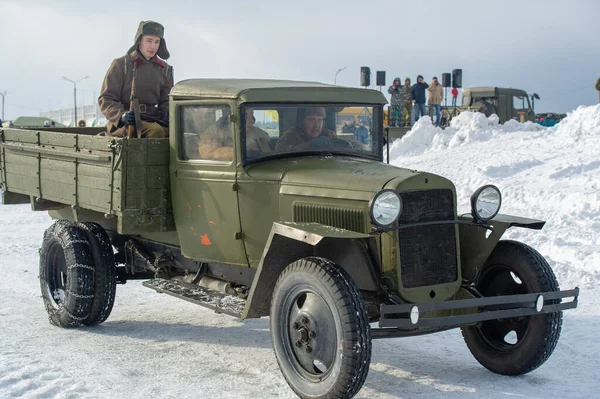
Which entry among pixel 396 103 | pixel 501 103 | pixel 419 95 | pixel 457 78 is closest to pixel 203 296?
pixel 419 95

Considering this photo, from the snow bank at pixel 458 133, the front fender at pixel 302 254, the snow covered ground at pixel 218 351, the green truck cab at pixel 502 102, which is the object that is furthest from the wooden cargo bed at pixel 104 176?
the green truck cab at pixel 502 102

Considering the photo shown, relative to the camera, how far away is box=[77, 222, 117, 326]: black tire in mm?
6996

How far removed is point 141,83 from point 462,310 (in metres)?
3.86

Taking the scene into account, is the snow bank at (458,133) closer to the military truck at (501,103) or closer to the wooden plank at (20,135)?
the military truck at (501,103)

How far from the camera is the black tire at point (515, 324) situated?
5328 millimetres

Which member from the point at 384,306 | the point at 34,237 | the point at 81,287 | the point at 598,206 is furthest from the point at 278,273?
the point at 34,237

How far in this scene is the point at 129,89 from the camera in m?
7.55

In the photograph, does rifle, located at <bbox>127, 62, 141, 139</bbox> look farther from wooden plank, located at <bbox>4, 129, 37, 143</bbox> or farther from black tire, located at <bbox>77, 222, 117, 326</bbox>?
wooden plank, located at <bbox>4, 129, 37, 143</bbox>

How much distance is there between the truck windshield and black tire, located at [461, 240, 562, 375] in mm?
1399

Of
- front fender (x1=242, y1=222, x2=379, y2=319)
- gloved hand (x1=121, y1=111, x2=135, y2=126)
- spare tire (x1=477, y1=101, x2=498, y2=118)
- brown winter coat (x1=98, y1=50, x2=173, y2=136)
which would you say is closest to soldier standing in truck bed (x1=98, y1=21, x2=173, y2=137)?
brown winter coat (x1=98, y1=50, x2=173, y2=136)

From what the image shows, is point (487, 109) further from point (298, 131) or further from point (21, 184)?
point (298, 131)

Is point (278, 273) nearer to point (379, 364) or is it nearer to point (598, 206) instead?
point (379, 364)

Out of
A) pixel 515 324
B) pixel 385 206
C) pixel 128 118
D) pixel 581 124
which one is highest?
pixel 581 124

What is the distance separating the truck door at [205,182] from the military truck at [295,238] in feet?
0.04
